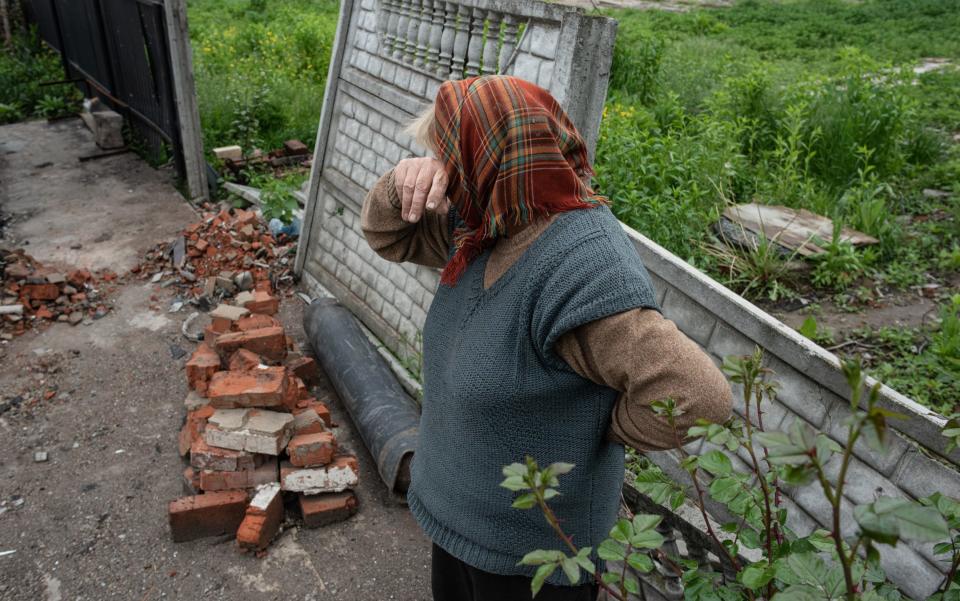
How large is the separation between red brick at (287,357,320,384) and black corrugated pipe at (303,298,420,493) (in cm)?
7

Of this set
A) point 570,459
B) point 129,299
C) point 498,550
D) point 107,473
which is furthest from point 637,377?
point 129,299

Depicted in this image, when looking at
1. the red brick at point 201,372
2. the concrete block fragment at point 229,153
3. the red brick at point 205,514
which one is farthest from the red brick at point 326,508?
the concrete block fragment at point 229,153

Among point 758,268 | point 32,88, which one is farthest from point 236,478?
point 32,88

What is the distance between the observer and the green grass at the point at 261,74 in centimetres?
825

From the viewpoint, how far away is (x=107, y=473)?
379 centimetres

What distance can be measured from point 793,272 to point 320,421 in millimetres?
3304

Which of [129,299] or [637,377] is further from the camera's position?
[129,299]

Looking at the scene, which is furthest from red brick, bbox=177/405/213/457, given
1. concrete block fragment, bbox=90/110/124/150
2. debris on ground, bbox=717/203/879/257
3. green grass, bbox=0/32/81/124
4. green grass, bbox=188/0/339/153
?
green grass, bbox=0/32/81/124

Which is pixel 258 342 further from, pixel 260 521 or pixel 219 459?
pixel 260 521

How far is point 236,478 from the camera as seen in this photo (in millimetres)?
3514

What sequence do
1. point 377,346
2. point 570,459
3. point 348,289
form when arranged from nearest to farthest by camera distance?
point 570,459 < point 377,346 < point 348,289

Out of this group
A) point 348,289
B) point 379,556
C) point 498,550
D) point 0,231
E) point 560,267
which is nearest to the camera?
point 560,267

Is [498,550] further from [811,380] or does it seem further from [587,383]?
[811,380]

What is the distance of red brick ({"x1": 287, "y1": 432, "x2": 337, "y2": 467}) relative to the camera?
139 inches
